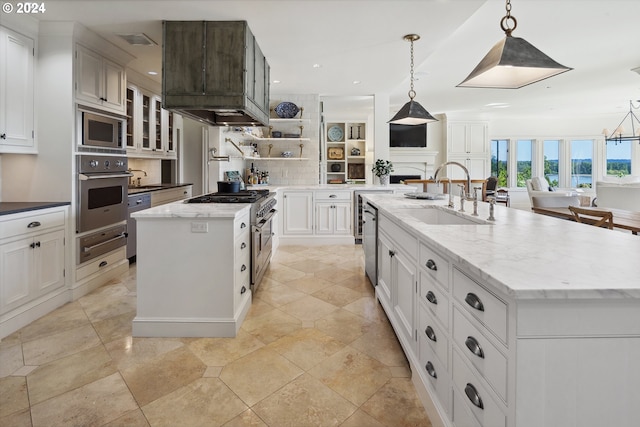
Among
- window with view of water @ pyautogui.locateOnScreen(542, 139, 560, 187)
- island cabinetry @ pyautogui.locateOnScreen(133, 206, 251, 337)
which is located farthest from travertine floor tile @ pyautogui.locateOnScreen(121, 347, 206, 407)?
window with view of water @ pyautogui.locateOnScreen(542, 139, 560, 187)

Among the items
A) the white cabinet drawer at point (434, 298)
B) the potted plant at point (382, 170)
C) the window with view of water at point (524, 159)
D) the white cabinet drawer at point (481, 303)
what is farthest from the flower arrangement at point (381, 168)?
the window with view of water at point (524, 159)

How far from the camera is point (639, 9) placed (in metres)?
3.30

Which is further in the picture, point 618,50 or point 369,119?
point 369,119

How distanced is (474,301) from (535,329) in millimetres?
218

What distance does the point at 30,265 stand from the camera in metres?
2.68

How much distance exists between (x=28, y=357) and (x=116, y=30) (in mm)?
2800

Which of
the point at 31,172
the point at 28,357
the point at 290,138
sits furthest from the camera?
the point at 290,138

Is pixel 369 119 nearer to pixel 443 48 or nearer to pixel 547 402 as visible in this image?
pixel 443 48

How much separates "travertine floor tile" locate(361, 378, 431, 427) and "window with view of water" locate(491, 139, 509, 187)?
962 cm

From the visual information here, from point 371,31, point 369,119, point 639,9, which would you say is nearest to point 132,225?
point 371,31

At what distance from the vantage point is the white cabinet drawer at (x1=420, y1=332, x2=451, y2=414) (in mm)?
1346

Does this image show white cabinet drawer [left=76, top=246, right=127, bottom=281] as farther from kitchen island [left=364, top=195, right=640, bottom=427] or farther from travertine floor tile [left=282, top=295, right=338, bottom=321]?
kitchen island [left=364, top=195, right=640, bottom=427]

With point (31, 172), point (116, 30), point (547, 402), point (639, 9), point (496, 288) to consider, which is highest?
point (639, 9)

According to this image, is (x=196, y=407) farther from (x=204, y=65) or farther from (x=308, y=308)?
(x=204, y=65)
